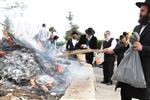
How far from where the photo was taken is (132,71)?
7324 millimetres

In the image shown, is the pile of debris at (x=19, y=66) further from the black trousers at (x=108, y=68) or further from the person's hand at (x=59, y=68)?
the black trousers at (x=108, y=68)

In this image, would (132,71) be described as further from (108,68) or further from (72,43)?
(72,43)

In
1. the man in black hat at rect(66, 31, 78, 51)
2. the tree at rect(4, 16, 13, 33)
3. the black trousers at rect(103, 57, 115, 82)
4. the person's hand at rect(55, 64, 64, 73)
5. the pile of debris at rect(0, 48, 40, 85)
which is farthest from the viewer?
the man in black hat at rect(66, 31, 78, 51)

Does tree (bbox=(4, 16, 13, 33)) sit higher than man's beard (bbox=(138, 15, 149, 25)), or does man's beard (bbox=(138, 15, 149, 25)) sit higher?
man's beard (bbox=(138, 15, 149, 25))

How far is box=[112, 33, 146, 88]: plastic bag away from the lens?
23.8 feet

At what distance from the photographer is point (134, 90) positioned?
741 cm

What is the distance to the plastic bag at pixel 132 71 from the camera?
286 inches

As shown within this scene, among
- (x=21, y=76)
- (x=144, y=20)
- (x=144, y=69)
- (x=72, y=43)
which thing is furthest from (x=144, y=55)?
(x=72, y=43)

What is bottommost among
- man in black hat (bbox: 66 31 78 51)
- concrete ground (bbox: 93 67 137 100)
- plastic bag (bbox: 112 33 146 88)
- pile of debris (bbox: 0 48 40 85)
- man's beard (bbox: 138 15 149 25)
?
concrete ground (bbox: 93 67 137 100)

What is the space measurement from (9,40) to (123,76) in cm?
421

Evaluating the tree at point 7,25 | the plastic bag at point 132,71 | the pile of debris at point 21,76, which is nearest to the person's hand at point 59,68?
the pile of debris at point 21,76

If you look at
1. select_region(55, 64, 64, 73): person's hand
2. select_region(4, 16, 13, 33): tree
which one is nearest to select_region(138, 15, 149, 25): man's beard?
select_region(4, 16, 13, 33): tree

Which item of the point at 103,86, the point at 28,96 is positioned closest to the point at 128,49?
the point at 28,96

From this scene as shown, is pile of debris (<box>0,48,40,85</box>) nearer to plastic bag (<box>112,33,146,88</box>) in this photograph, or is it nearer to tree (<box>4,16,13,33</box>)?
tree (<box>4,16,13,33</box>)
